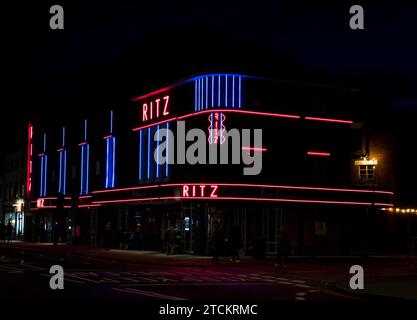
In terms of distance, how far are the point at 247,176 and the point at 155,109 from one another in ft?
28.1

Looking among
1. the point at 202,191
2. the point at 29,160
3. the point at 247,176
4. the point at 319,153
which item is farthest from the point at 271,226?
the point at 29,160

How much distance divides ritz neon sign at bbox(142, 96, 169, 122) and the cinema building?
0.07 m

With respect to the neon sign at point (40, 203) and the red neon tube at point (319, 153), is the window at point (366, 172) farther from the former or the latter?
the neon sign at point (40, 203)

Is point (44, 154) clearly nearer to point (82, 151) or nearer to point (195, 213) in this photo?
point (82, 151)

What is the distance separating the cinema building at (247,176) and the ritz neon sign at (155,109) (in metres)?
0.07

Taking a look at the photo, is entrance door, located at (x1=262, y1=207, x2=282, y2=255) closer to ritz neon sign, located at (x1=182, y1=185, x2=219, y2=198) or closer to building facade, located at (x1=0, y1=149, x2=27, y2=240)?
ritz neon sign, located at (x1=182, y1=185, x2=219, y2=198)

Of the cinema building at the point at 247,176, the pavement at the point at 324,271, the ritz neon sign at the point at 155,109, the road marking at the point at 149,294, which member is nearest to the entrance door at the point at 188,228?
the cinema building at the point at 247,176

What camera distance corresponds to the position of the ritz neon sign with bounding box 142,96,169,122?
46.2m

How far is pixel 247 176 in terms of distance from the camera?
4266 cm

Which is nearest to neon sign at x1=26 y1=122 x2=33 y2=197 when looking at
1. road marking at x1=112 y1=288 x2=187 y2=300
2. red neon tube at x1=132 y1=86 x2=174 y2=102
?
red neon tube at x1=132 y1=86 x2=174 y2=102

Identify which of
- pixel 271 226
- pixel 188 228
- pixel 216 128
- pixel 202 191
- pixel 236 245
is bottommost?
pixel 236 245

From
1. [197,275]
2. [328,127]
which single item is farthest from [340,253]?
[197,275]

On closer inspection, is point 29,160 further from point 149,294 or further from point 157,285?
point 149,294
